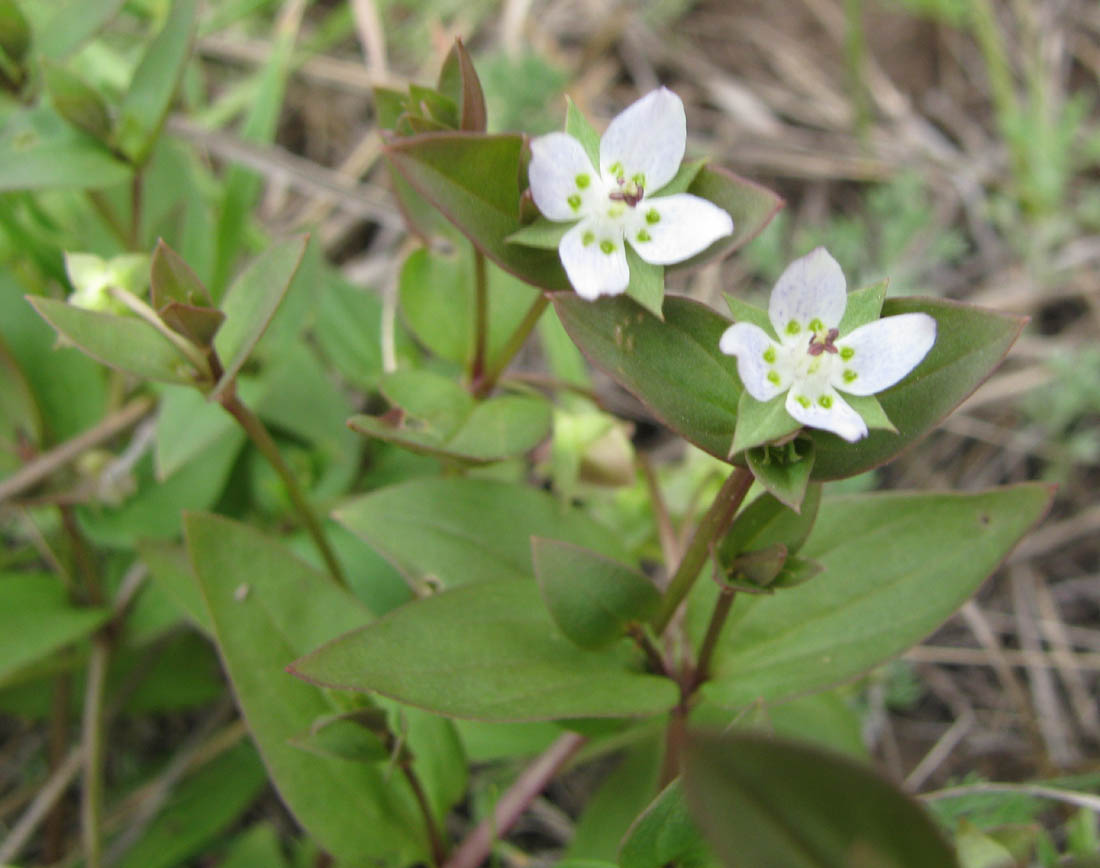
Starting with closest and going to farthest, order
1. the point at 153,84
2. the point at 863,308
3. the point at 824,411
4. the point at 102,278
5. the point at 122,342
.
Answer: the point at 824,411
the point at 863,308
the point at 122,342
the point at 102,278
the point at 153,84

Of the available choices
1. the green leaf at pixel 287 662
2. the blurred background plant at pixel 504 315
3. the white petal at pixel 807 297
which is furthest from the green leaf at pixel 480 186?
the green leaf at pixel 287 662

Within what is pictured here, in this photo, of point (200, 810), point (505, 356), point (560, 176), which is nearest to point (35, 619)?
point (200, 810)

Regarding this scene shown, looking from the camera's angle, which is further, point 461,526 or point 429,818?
point 461,526

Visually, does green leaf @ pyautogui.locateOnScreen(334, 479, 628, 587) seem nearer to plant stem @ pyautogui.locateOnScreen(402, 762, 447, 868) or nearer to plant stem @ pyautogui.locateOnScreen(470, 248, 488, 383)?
plant stem @ pyautogui.locateOnScreen(470, 248, 488, 383)

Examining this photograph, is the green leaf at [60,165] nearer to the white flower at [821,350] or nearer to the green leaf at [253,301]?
the green leaf at [253,301]

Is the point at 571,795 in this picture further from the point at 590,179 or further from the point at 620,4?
the point at 620,4

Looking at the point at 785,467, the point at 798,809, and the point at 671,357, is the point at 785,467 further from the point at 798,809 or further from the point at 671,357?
the point at 798,809
